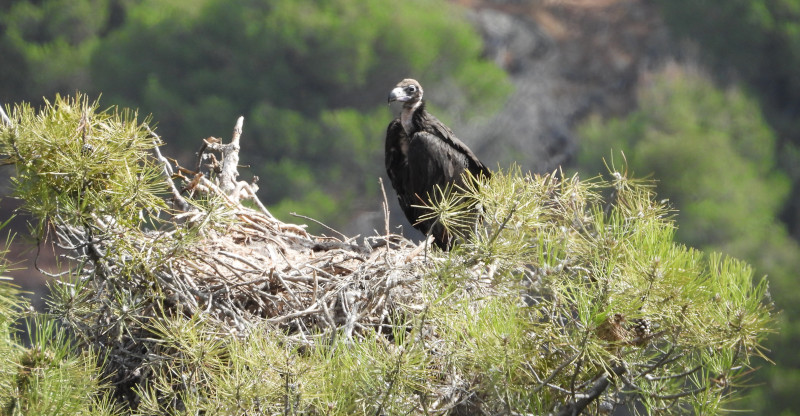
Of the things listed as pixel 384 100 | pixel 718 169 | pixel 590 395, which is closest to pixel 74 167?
pixel 590 395

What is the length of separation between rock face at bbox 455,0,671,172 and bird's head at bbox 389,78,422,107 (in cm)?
850

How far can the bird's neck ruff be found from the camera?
13.5ft

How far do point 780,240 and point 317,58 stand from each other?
5.98 m

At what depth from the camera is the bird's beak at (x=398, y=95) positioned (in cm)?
414

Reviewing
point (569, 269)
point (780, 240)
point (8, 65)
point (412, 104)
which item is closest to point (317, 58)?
point (8, 65)

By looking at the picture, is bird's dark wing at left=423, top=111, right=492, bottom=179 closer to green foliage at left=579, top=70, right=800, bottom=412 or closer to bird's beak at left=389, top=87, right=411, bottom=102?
bird's beak at left=389, top=87, right=411, bottom=102

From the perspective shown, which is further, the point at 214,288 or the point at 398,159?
the point at 398,159

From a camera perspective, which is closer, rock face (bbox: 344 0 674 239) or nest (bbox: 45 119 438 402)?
nest (bbox: 45 119 438 402)

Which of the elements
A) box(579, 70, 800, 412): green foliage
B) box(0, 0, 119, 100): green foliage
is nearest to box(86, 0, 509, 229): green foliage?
box(0, 0, 119, 100): green foliage

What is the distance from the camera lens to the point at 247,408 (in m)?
2.14

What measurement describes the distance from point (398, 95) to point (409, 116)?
4.4 inches

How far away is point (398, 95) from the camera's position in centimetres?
415

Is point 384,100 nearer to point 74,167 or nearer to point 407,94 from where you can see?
point 407,94

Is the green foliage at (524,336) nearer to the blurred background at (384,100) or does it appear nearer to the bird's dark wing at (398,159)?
the bird's dark wing at (398,159)
